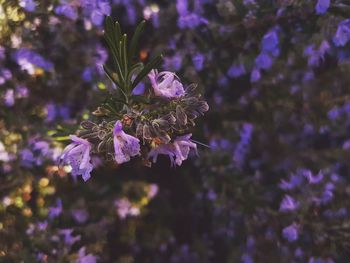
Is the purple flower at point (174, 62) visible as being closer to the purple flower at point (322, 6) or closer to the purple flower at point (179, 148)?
the purple flower at point (322, 6)

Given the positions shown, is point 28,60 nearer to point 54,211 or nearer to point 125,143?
point 54,211

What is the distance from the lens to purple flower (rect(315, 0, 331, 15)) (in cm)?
156

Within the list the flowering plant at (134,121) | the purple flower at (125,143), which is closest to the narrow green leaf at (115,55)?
the flowering plant at (134,121)

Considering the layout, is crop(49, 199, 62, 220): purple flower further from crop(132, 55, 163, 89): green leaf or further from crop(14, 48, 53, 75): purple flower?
crop(132, 55, 163, 89): green leaf

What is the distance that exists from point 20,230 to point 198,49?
99 cm

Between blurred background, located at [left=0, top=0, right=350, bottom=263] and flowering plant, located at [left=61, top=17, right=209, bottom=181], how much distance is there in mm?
475

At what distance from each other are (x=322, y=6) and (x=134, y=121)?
789 millimetres

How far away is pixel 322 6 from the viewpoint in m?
1.59

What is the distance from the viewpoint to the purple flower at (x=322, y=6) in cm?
156

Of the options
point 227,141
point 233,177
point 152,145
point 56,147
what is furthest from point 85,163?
point 227,141

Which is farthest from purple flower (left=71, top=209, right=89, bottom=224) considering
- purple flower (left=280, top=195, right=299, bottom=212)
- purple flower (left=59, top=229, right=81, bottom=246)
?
purple flower (left=280, top=195, right=299, bottom=212)

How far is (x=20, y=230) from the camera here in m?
1.80

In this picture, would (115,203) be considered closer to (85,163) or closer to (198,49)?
(198,49)

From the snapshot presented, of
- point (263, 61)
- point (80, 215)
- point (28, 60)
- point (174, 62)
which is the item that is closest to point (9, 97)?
point (28, 60)
